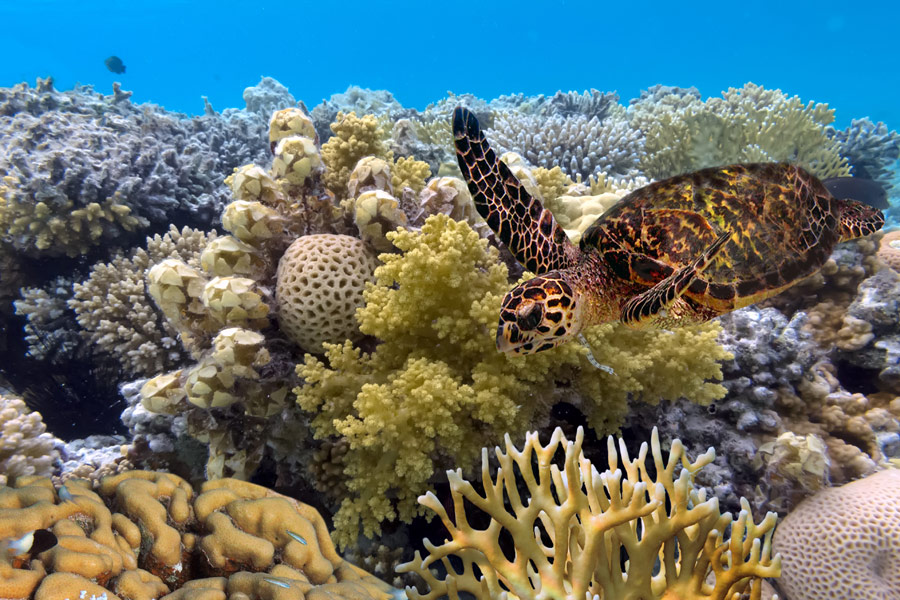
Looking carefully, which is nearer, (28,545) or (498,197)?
(28,545)

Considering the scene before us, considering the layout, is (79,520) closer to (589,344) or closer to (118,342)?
(589,344)

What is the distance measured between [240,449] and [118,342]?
2.15 m

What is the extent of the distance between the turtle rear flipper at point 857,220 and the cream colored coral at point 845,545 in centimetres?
130

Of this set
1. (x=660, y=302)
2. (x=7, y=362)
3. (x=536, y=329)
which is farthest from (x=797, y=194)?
(x=7, y=362)

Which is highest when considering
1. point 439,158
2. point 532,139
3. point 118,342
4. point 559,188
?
point 532,139

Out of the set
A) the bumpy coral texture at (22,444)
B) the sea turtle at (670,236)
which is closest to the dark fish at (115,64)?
the bumpy coral texture at (22,444)

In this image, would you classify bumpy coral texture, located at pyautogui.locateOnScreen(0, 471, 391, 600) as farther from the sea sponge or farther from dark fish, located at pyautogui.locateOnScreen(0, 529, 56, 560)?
the sea sponge

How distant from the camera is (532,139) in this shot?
20.2 ft

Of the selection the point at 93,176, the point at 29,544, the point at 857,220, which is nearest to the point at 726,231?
the point at 857,220

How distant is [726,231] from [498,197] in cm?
106

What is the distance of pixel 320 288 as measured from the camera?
90.8 inches

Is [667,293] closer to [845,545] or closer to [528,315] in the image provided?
[528,315]

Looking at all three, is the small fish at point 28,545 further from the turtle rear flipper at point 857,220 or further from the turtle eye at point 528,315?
the turtle rear flipper at point 857,220

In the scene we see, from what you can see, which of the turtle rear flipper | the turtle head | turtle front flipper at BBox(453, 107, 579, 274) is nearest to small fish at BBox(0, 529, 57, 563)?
the turtle head
